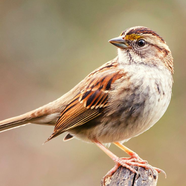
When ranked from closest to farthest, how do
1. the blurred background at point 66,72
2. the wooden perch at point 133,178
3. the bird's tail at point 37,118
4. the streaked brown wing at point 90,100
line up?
1. the wooden perch at point 133,178
2. the streaked brown wing at point 90,100
3. the bird's tail at point 37,118
4. the blurred background at point 66,72

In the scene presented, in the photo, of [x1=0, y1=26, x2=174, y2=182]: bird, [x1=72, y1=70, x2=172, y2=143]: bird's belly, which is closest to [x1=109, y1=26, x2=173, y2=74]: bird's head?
[x1=0, y1=26, x2=174, y2=182]: bird

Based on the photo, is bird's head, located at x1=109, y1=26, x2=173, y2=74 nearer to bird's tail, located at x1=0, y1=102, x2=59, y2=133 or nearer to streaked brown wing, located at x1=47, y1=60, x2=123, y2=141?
streaked brown wing, located at x1=47, y1=60, x2=123, y2=141

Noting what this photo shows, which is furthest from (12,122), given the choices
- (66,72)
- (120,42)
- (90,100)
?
(66,72)

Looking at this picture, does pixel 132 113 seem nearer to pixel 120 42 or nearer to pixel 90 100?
pixel 90 100

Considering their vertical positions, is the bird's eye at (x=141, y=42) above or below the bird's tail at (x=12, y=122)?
above

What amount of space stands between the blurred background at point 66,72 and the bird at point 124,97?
6.94 ft

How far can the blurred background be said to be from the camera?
6.40m

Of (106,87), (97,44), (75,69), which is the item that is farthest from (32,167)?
(106,87)

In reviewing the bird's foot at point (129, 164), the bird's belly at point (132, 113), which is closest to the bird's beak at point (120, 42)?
the bird's belly at point (132, 113)

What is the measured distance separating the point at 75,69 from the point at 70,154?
1.51 metres

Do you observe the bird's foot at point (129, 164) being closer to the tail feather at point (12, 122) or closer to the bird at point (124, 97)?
the bird at point (124, 97)

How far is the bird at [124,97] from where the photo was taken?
388 centimetres

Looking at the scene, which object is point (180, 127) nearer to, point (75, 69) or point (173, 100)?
point (173, 100)

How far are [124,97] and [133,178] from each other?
2.71 ft
